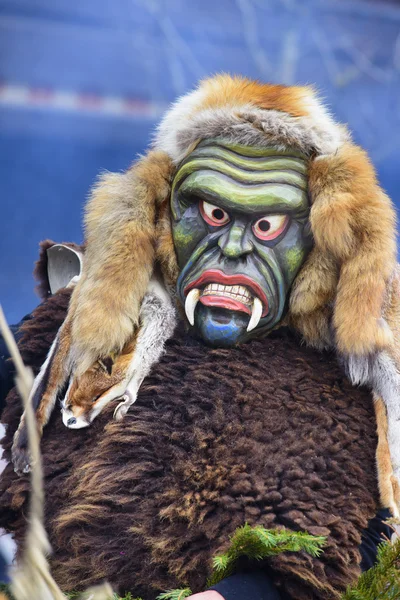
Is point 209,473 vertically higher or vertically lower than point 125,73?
lower

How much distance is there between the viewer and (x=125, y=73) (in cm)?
195

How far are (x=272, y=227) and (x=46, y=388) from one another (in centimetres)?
51

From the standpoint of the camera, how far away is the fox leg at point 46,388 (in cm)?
125

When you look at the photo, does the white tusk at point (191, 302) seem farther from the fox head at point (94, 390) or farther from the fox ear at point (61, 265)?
the fox ear at point (61, 265)

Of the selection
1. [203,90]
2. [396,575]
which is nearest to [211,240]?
[203,90]

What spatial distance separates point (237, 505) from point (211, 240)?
0.48 meters

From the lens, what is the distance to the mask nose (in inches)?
49.8

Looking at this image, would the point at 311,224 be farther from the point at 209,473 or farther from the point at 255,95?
the point at 209,473

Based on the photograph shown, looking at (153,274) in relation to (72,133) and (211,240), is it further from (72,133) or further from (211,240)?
(72,133)

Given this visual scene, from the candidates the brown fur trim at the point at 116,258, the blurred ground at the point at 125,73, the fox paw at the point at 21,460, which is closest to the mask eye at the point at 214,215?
the brown fur trim at the point at 116,258

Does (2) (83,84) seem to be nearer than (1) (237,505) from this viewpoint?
No

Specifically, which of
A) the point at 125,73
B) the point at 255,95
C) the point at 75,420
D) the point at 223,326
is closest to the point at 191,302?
the point at 223,326

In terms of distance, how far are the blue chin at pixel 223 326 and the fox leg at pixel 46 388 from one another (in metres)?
0.26

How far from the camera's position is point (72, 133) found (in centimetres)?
197
